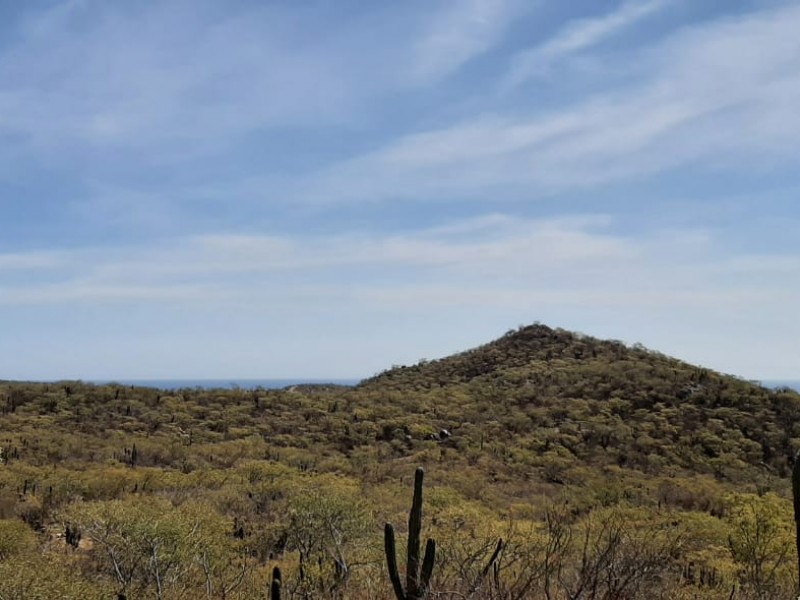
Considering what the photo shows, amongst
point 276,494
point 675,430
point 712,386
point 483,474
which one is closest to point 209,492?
point 276,494

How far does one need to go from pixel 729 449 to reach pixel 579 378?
54.4 feet

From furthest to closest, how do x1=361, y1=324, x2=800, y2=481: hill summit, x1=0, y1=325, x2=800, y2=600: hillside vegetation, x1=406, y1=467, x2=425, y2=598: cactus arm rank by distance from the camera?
x1=361, y1=324, x2=800, y2=481: hill summit
x1=0, y1=325, x2=800, y2=600: hillside vegetation
x1=406, y1=467, x2=425, y2=598: cactus arm

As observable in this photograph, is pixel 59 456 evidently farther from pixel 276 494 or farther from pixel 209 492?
pixel 276 494

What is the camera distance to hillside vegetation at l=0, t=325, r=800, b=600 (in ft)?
45.0

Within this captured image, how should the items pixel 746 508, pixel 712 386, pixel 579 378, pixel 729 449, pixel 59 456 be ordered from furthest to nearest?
pixel 579 378 → pixel 712 386 → pixel 729 449 → pixel 59 456 → pixel 746 508

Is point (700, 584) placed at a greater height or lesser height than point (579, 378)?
lesser

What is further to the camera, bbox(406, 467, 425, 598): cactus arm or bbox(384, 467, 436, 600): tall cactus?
bbox(406, 467, 425, 598): cactus arm

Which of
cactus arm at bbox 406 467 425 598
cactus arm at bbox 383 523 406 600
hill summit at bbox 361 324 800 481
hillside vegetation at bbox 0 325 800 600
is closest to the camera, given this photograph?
cactus arm at bbox 383 523 406 600

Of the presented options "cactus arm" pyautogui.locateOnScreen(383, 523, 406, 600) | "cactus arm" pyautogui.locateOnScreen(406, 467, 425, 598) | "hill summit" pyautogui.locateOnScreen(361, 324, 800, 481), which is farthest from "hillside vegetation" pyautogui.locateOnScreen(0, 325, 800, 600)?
"cactus arm" pyautogui.locateOnScreen(383, 523, 406, 600)

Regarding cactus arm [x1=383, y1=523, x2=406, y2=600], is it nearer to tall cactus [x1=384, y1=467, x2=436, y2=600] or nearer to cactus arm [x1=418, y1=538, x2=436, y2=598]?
tall cactus [x1=384, y1=467, x2=436, y2=600]

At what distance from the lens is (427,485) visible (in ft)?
92.7

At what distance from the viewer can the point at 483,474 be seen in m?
32.8

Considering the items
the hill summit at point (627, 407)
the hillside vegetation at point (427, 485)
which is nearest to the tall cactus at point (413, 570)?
the hillside vegetation at point (427, 485)

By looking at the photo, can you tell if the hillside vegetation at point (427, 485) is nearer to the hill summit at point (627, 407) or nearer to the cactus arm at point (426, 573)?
the hill summit at point (627, 407)
